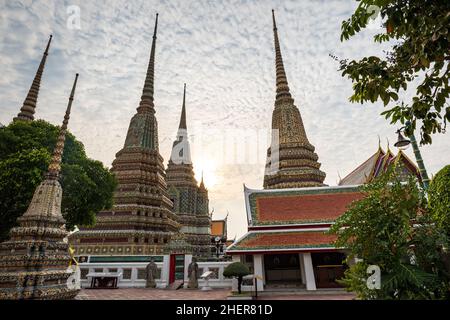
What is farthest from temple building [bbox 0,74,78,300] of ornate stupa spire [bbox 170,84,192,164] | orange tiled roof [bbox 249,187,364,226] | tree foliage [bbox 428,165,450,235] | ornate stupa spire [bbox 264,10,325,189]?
ornate stupa spire [bbox 170,84,192,164]

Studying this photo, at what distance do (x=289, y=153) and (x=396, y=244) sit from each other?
24.8m

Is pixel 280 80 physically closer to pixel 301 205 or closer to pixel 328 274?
pixel 301 205

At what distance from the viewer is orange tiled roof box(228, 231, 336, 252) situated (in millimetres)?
12875

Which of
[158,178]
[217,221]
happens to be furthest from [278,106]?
[217,221]

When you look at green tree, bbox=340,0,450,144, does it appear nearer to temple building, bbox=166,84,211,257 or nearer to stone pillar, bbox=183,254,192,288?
stone pillar, bbox=183,254,192,288

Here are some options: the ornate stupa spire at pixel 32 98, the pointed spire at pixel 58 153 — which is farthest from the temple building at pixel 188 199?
the pointed spire at pixel 58 153

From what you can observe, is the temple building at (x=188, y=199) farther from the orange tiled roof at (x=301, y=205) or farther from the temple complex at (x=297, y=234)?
the temple complex at (x=297, y=234)

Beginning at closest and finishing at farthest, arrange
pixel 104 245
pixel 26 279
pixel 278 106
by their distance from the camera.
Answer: pixel 26 279 < pixel 104 245 < pixel 278 106

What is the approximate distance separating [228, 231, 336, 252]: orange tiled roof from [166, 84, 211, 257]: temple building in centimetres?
2321

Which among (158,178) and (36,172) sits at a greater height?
(158,178)

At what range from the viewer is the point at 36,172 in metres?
11.4

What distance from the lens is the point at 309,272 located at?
493 inches
